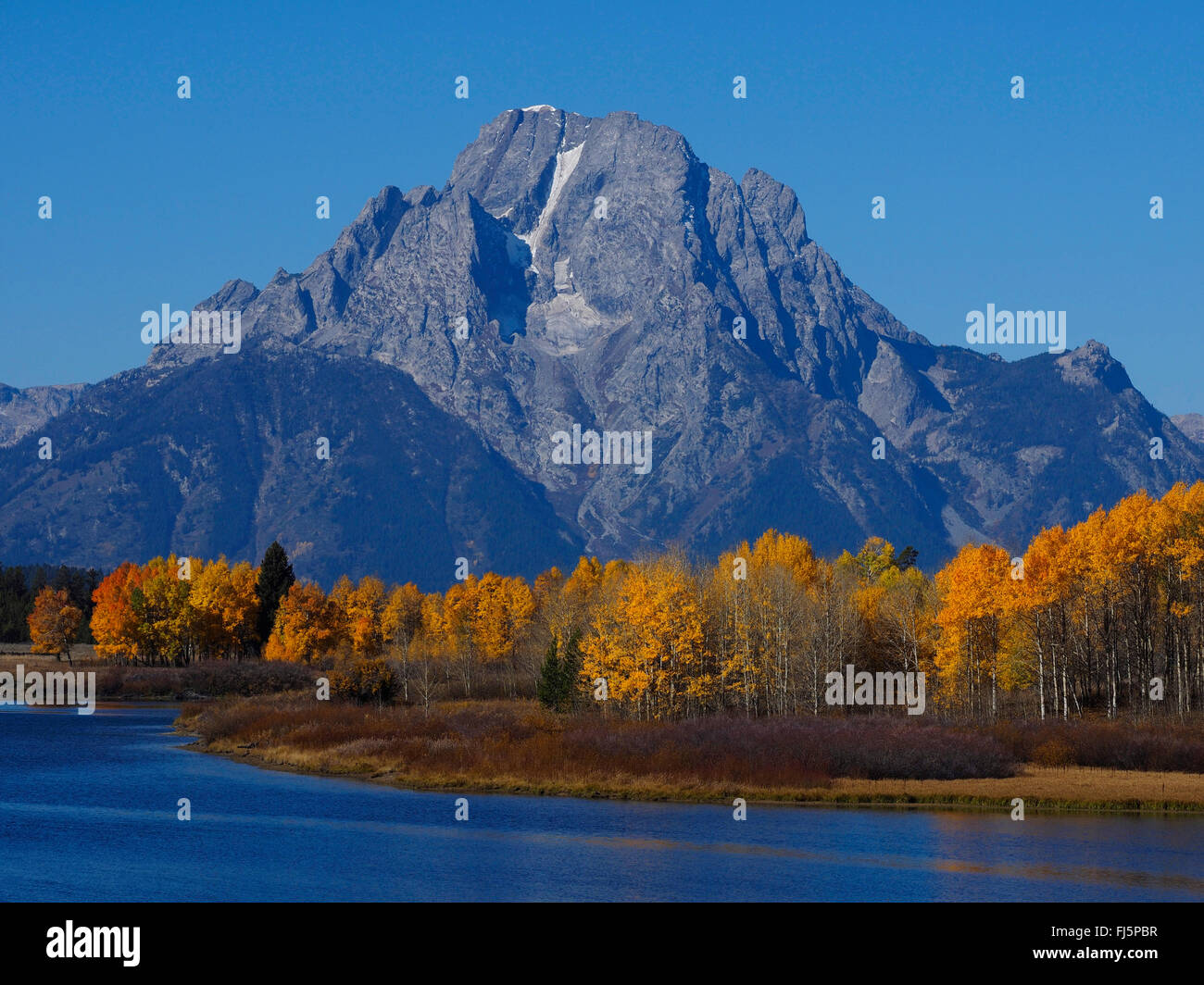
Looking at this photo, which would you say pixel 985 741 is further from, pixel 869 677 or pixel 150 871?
pixel 150 871

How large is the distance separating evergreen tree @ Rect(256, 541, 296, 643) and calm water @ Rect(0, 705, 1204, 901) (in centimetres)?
8905

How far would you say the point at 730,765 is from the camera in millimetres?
66125

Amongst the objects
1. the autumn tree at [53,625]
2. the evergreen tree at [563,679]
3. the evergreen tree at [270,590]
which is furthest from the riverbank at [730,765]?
the autumn tree at [53,625]

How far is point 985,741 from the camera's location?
70500 mm

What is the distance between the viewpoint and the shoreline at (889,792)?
196 feet

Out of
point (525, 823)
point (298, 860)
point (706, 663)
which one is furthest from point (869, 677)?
point (298, 860)

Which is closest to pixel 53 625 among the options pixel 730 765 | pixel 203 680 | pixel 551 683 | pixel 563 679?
pixel 203 680

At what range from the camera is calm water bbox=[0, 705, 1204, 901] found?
40531mm

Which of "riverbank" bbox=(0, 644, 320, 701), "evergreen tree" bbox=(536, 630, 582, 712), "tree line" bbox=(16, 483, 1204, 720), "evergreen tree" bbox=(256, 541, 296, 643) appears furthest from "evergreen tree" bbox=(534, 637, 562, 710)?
"evergreen tree" bbox=(256, 541, 296, 643)

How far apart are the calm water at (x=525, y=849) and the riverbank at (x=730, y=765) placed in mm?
2867

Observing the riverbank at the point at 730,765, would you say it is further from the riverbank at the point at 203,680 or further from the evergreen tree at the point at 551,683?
the riverbank at the point at 203,680

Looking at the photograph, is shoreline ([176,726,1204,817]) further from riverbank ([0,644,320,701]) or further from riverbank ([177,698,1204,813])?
riverbank ([0,644,320,701])

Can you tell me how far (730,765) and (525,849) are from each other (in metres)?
20.9
